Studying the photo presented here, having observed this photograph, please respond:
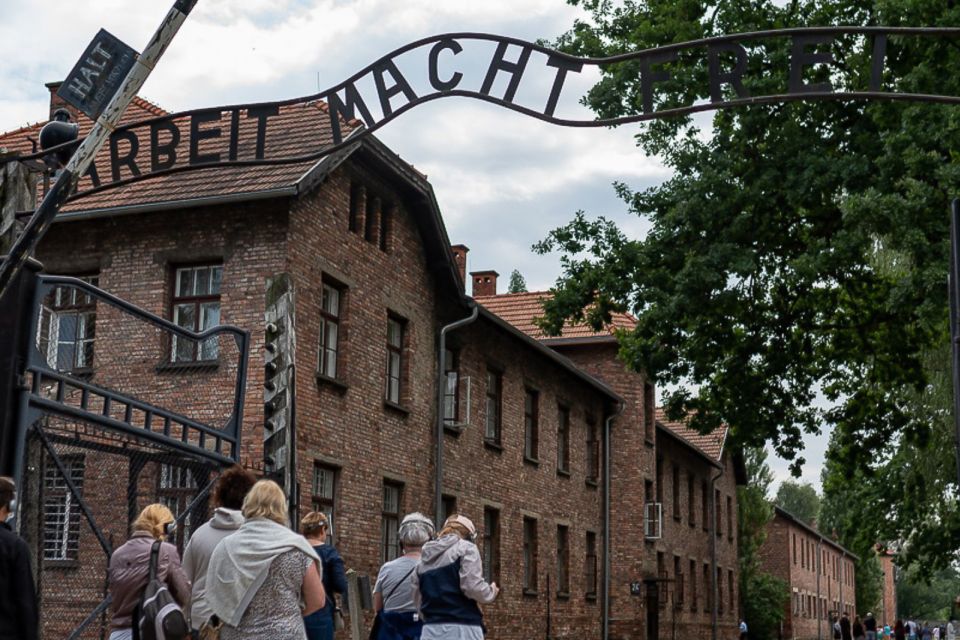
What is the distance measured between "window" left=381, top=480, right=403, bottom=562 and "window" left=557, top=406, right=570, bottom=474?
1096cm

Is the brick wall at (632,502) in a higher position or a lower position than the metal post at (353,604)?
higher

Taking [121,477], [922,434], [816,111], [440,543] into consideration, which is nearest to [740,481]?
[922,434]

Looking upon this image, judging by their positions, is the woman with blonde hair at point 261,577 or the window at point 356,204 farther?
the window at point 356,204

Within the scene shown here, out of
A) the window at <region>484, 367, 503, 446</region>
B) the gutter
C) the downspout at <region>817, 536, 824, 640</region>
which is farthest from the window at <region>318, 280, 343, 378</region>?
the downspout at <region>817, 536, 824, 640</region>

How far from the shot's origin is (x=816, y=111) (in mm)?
20609

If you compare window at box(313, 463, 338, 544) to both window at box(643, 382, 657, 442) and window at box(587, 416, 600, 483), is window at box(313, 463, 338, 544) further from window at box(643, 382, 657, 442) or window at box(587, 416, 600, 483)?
window at box(643, 382, 657, 442)

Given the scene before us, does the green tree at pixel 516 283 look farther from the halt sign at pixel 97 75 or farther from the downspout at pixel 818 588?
the halt sign at pixel 97 75

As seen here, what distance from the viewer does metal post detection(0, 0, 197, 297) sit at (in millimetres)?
6746

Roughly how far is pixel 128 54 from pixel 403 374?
664 inches

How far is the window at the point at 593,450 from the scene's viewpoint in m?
36.8

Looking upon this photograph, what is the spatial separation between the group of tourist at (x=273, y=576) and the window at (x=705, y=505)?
41762mm

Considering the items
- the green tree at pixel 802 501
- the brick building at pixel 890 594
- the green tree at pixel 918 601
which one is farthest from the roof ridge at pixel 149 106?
the green tree at pixel 918 601

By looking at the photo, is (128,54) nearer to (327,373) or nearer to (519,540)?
(327,373)

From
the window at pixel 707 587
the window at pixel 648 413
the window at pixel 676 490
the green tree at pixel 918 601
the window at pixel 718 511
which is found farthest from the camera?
the green tree at pixel 918 601
